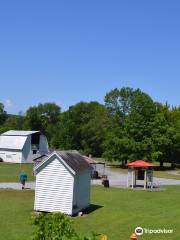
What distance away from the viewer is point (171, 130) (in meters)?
80.0

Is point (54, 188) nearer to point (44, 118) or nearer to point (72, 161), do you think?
point (72, 161)

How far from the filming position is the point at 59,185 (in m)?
29.1

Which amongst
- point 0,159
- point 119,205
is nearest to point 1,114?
point 0,159

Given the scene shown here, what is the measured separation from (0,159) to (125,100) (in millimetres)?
26461

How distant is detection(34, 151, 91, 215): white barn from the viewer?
28.8 meters

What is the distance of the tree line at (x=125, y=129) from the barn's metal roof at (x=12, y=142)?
15099mm

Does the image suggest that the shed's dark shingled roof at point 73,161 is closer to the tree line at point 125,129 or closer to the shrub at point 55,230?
the shrub at point 55,230

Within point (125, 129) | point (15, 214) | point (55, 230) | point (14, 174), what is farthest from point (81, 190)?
point (125, 129)

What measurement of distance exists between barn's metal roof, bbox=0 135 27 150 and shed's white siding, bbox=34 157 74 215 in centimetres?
5686

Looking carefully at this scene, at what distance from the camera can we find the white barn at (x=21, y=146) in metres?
86.2

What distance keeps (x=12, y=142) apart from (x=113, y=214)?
203 ft

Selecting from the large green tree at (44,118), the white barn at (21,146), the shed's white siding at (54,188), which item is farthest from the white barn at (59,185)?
the large green tree at (44,118)

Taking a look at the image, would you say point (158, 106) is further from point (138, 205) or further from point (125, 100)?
point (138, 205)

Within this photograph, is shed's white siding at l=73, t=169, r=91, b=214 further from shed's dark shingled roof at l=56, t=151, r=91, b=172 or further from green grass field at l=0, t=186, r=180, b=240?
green grass field at l=0, t=186, r=180, b=240
